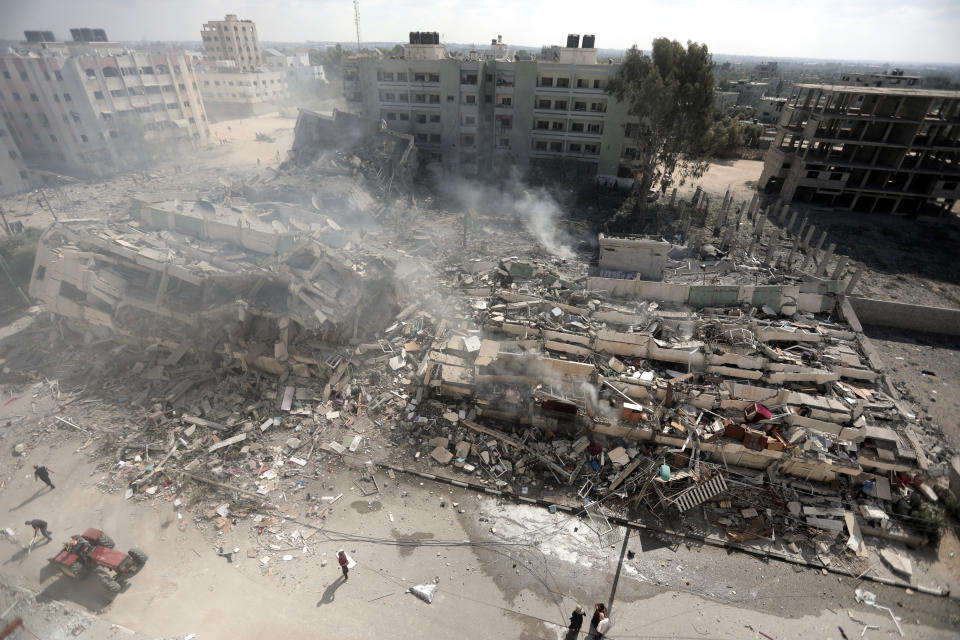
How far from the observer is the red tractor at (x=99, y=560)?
354 inches

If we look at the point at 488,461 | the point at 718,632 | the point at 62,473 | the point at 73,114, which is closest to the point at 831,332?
the point at 718,632

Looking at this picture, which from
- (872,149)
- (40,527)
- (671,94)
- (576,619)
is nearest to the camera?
(576,619)

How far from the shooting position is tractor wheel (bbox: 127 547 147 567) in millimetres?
9367

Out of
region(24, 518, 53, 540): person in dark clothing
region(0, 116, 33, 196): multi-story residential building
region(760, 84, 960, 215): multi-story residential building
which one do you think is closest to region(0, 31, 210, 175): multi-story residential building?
region(0, 116, 33, 196): multi-story residential building

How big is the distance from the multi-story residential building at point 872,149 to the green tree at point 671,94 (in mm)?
10849

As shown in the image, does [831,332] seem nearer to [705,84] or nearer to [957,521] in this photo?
[957,521]

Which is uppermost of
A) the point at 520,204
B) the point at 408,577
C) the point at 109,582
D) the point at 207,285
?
the point at 207,285

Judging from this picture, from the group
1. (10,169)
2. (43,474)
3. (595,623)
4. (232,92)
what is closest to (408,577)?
(595,623)

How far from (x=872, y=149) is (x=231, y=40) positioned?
→ 330 feet

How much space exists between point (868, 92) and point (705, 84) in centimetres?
1242

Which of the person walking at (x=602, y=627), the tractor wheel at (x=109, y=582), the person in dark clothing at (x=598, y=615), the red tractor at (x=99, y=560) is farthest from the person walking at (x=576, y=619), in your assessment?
the tractor wheel at (x=109, y=582)

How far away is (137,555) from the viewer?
939 cm

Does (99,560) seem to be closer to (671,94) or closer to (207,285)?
(207,285)

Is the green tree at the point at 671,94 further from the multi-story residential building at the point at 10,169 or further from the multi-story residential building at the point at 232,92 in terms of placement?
the multi-story residential building at the point at 232,92
